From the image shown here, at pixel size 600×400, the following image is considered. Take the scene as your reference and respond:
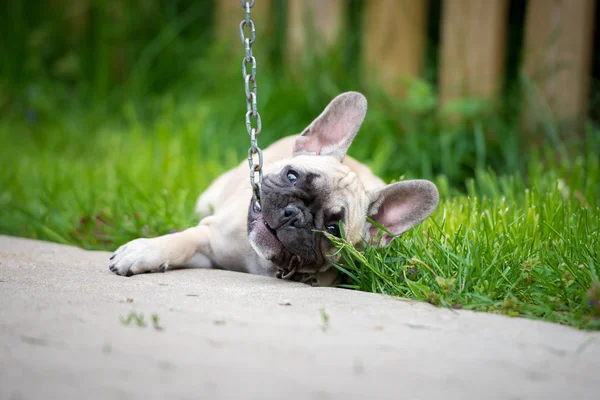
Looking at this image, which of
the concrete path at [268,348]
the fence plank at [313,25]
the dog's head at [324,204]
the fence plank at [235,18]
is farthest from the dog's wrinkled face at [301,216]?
the fence plank at [235,18]

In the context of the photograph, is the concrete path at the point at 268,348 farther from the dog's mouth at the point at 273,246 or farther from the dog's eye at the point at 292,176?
the dog's eye at the point at 292,176

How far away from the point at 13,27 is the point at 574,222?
22.0 feet

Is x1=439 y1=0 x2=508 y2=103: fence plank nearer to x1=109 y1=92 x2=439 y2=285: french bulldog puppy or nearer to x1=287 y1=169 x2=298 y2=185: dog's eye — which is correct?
x1=109 y1=92 x2=439 y2=285: french bulldog puppy

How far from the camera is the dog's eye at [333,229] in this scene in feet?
10.5

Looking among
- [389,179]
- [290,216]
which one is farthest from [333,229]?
[389,179]

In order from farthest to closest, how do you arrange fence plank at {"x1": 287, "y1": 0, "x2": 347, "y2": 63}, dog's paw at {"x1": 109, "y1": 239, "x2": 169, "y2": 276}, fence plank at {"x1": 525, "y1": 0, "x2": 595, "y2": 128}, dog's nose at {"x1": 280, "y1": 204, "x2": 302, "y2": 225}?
fence plank at {"x1": 287, "y1": 0, "x2": 347, "y2": 63} < fence plank at {"x1": 525, "y1": 0, "x2": 595, "y2": 128} < dog's paw at {"x1": 109, "y1": 239, "x2": 169, "y2": 276} < dog's nose at {"x1": 280, "y1": 204, "x2": 302, "y2": 225}

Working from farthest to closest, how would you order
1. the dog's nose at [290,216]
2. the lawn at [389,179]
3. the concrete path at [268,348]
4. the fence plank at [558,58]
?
the fence plank at [558,58], the dog's nose at [290,216], the lawn at [389,179], the concrete path at [268,348]

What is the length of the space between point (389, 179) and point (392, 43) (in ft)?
4.52

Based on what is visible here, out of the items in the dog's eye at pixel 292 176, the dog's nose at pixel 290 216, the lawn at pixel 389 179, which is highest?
the dog's eye at pixel 292 176

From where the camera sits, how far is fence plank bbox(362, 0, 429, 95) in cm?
621

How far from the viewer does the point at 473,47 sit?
232 inches

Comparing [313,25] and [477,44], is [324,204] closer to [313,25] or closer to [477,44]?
[477,44]

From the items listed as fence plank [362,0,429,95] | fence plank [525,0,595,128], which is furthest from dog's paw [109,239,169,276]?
fence plank [525,0,595,128]

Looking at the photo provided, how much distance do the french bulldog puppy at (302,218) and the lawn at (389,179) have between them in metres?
0.14
